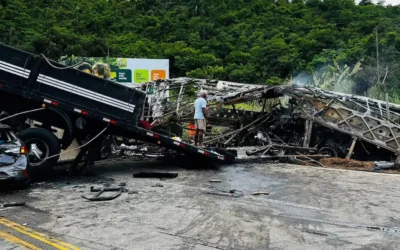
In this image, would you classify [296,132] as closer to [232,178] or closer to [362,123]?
[362,123]

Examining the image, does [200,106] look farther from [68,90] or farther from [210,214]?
[210,214]

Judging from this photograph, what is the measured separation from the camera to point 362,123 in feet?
49.3

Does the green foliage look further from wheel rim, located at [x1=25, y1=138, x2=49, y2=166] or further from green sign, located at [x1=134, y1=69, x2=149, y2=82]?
wheel rim, located at [x1=25, y1=138, x2=49, y2=166]

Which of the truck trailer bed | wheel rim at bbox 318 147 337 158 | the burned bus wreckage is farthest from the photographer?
wheel rim at bbox 318 147 337 158

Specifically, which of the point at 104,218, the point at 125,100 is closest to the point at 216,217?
the point at 104,218

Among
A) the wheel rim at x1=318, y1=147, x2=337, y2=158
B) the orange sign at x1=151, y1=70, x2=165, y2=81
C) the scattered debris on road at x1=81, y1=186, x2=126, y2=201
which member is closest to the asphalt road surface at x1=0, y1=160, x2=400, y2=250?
the scattered debris on road at x1=81, y1=186, x2=126, y2=201

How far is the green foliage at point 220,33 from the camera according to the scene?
3912 centimetres

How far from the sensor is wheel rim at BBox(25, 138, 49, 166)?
1066cm

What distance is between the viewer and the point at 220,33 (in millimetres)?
53094

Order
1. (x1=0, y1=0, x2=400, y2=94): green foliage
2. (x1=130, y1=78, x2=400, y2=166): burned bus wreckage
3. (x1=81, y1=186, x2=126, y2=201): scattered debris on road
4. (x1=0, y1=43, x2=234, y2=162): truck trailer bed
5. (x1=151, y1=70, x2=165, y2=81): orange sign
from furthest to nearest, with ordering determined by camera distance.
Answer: (x1=0, y1=0, x2=400, y2=94): green foliage < (x1=151, y1=70, x2=165, y2=81): orange sign < (x1=130, y1=78, x2=400, y2=166): burned bus wreckage < (x1=0, y1=43, x2=234, y2=162): truck trailer bed < (x1=81, y1=186, x2=126, y2=201): scattered debris on road

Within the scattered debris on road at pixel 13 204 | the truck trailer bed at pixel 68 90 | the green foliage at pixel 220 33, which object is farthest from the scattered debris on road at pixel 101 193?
the green foliage at pixel 220 33

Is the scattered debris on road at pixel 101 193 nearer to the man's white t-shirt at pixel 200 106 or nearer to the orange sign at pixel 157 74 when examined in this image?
the man's white t-shirt at pixel 200 106

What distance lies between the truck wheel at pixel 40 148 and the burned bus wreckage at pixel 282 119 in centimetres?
489

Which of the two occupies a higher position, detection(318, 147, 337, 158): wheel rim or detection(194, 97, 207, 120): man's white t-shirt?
detection(194, 97, 207, 120): man's white t-shirt
